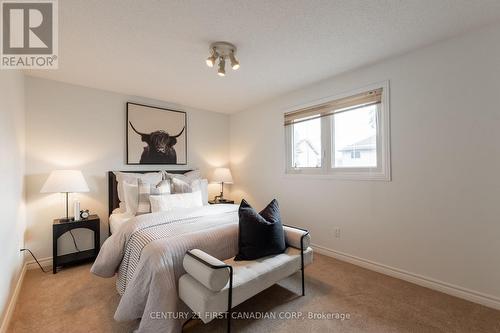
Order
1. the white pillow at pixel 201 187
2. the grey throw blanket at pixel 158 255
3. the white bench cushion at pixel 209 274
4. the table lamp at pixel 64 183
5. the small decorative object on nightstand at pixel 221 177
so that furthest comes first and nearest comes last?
the small decorative object on nightstand at pixel 221 177 → the white pillow at pixel 201 187 → the table lamp at pixel 64 183 → the grey throw blanket at pixel 158 255 → the white bench cushion at pixel 209 274

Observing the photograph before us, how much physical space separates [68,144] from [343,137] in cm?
354

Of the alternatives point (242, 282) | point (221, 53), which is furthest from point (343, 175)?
point (221, 53)

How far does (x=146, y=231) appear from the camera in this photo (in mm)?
1854

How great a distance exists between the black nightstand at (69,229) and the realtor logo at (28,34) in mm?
1658

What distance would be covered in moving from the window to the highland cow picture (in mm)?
1820

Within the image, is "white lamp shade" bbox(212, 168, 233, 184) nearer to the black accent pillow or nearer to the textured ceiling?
the textured ceiling

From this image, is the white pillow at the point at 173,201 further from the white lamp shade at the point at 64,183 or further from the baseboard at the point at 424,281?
the baseboard at the point at 424,281

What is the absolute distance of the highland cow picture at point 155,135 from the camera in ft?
10.9

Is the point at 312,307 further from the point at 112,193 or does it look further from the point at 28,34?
the point at 28,34

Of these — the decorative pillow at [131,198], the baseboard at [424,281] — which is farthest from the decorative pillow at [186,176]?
the baseboard at [424,281]

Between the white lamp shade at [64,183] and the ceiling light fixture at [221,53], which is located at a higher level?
the ceiling light fixture at [221,53]

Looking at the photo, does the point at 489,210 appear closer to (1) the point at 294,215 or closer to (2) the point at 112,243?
(1) the point at 294,215

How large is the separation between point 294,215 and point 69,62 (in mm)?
3316

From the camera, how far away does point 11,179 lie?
1.92 metres
